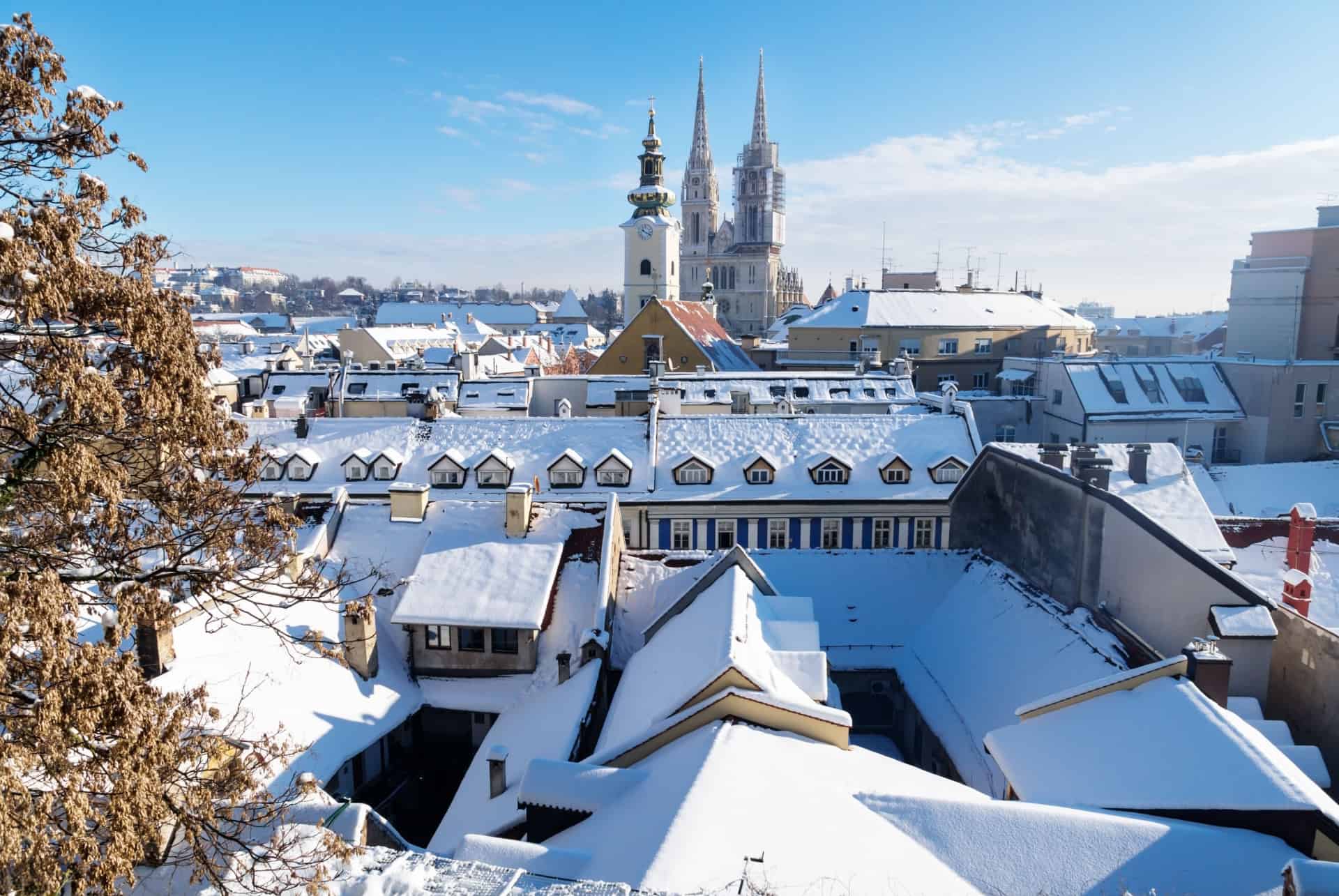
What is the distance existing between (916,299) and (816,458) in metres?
42.6

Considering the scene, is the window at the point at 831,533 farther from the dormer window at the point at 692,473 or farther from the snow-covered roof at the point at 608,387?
the snow-covered roof at the point at 608,387

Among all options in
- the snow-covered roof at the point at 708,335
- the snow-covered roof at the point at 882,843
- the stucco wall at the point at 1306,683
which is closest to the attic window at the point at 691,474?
the stucco wall at the point at 1306,683

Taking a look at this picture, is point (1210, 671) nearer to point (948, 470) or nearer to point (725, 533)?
point (948, 470)

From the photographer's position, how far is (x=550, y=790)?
14.2 metres

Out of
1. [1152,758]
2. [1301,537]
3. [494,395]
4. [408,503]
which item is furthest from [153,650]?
[494,395]

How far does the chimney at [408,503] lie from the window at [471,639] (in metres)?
4.35

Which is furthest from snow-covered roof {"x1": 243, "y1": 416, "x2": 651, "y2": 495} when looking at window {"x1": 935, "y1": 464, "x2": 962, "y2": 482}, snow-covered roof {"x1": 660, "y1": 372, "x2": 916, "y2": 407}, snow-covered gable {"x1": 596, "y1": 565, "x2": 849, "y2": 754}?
snow-covered roof {"x1": 660, "y1": 372, "x2": 916, "y2": 407}

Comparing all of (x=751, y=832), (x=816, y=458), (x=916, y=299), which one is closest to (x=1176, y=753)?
(x=751, y=832)

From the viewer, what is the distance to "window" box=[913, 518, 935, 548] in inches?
1271

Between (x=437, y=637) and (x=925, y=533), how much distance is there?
17637 millimetres

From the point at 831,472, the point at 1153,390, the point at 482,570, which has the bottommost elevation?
the point at 482,570

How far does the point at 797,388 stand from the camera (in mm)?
46781

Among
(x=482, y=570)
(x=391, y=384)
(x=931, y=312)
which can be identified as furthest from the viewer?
(x=931, y=312)

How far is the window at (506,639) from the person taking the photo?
2269 cm
